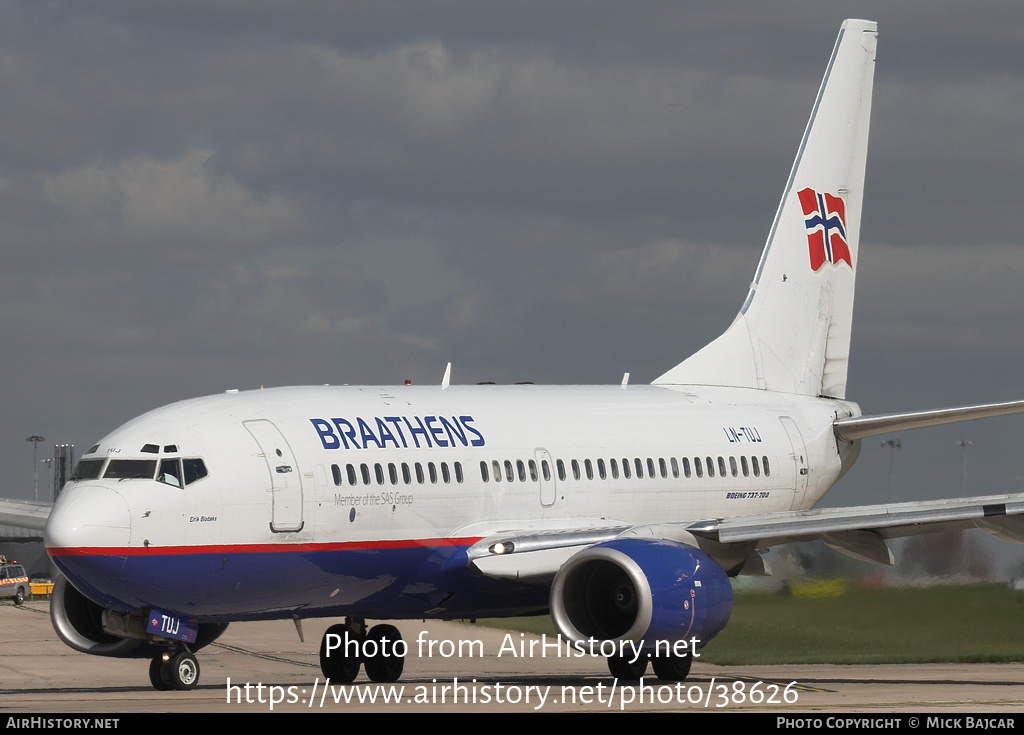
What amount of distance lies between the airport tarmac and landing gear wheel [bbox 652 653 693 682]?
18 cm

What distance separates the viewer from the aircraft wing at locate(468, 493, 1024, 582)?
23.9 m

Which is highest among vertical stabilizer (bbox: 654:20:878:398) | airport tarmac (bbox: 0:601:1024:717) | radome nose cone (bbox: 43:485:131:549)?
vertical stabilizer (bbox: 654:20:878:398)

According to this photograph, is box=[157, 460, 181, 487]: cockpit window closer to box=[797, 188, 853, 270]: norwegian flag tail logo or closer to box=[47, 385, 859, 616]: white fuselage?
box=[47, 385, 859, 616]: white fuselage

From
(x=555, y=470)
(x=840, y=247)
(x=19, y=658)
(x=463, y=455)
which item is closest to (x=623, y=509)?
(x=555, y=470)

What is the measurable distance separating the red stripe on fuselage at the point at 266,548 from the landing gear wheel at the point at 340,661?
2.90 metres

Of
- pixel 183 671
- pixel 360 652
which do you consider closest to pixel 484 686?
pixel 360 652

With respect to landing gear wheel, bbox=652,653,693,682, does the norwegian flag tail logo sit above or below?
above

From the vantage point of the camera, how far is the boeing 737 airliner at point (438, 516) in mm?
21344

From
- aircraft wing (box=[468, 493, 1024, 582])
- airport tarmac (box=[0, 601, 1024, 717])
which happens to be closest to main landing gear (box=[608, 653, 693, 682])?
airport tarmac (box=[0, 601, 1024, 717])

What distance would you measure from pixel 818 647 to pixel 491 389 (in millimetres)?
9364

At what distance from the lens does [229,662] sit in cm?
3359

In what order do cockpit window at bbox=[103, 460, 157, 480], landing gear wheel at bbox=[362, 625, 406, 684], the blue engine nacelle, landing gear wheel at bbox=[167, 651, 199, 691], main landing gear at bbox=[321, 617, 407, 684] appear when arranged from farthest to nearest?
landing gear wheel at bbox=[362, 625, 406, 684]
main landing gear at bbox=[321, 617, 407, 684]
landing gear wheel at bbox=[167, 651, 199, 691]
the blue engine nacelle
cockpit window at bbox=[103, 460, 157, 480]

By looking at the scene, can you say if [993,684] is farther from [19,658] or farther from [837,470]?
[19,658]

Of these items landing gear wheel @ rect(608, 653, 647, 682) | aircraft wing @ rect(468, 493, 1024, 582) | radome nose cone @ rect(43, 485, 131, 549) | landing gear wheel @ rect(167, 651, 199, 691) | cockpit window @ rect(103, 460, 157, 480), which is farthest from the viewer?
landing gear wheel @ rect(608, 653, 647, 682)
